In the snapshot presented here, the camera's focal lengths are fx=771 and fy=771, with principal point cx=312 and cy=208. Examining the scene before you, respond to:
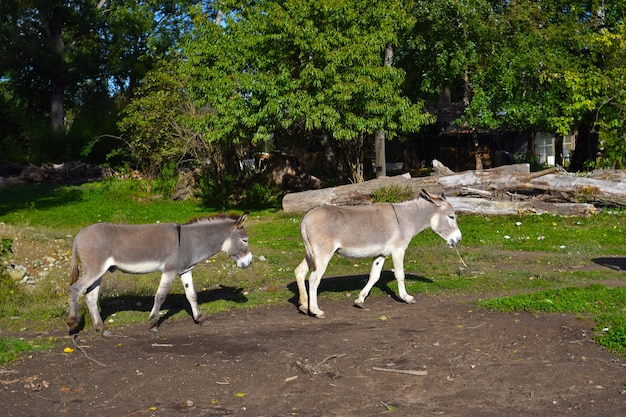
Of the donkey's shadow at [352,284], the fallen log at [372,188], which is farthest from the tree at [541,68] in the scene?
the donkey's shadow at [352,284]

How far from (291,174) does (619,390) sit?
22388 millimetres

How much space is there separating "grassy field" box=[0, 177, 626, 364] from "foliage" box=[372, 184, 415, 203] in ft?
6.29

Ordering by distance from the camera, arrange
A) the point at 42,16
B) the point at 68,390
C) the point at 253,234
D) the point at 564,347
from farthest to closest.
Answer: the point at 42,16 < the point at 253,234 < the point at 564,347 < the point at 68,390

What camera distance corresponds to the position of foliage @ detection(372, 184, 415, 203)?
74.0ft

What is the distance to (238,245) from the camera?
11836mm

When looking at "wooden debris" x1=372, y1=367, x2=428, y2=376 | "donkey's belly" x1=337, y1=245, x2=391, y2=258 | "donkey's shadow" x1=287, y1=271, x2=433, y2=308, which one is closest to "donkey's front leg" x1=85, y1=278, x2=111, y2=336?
"donkey's shadow" x1=287, y1=271, x2=433, y2=308

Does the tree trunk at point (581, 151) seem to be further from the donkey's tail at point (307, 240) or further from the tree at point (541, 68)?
the donkey's tail at point (307, 240)

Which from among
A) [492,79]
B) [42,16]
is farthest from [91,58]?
[492,79]

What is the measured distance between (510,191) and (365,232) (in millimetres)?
11614

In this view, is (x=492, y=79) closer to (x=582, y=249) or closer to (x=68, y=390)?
(x=582, y=249)

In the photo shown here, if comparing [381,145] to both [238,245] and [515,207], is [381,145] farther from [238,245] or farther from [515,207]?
[238,245]

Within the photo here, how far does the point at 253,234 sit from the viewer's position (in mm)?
20844

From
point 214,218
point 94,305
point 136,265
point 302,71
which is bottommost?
point 94,305

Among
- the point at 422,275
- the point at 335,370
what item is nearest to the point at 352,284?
the point at 422,275
